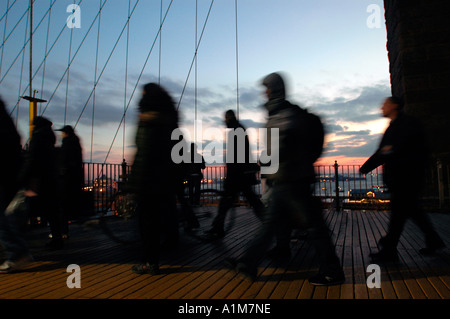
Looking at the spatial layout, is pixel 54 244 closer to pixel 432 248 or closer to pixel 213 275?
pixel 213 275

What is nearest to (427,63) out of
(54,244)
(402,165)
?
(402,165)

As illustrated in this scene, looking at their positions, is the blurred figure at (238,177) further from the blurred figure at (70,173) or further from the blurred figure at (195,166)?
the blurred figure at (70,173)

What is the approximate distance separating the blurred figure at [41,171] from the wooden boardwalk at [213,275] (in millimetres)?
622

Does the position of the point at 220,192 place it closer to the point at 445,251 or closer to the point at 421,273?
the point at 421,273

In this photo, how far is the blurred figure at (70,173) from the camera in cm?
419

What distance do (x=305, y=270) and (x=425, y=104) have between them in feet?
26.3

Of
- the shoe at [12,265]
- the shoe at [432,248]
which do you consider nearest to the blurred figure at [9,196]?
the shoe at [12,265]

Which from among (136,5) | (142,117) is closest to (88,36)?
(136,5)

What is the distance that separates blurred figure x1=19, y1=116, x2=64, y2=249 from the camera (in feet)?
10.0

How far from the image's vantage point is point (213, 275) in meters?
2.70

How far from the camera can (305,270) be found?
2797 mm

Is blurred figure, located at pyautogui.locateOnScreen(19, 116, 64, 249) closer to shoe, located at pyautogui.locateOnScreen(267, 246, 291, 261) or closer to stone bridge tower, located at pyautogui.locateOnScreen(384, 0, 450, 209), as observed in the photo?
shoe, located at pyautogui.locateOnScreen(267, 246, 291, 261)

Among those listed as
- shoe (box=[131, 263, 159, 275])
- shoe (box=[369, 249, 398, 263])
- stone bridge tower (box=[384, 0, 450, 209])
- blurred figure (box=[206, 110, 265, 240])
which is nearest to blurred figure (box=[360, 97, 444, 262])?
shoe (box=[369, 249, 398, 263])

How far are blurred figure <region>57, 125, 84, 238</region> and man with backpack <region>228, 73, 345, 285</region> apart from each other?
2.82 m
